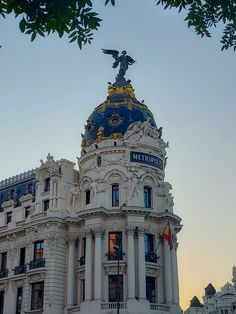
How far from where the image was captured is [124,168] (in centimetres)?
5328

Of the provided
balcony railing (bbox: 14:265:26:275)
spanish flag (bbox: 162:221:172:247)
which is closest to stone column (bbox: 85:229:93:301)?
spanish flag (bbox: 162:221:172:247)

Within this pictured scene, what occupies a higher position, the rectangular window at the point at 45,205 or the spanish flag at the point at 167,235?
the rectangular window at the point at 45,205

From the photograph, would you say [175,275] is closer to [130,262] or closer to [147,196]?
[130,262]

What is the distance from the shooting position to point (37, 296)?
51531 millimetres

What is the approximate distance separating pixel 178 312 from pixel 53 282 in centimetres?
1262

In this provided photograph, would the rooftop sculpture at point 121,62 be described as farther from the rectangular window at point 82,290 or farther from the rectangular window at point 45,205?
the rectangular window at point 82,290

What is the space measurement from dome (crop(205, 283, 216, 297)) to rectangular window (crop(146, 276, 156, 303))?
7537 cm

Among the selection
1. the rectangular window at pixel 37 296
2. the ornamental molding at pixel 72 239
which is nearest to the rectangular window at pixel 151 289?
the ornamental molding at pixel 72 239

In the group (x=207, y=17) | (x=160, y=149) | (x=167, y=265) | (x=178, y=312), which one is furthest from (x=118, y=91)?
(x=207, y=17)

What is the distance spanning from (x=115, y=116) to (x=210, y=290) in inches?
3157

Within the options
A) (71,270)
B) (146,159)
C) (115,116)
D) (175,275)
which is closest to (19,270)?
(71,270)

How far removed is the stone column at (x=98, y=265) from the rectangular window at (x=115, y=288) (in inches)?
58.3

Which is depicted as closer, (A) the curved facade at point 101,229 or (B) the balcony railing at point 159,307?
(B) the balcony railing at point 159,307

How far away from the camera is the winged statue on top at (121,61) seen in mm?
61438
